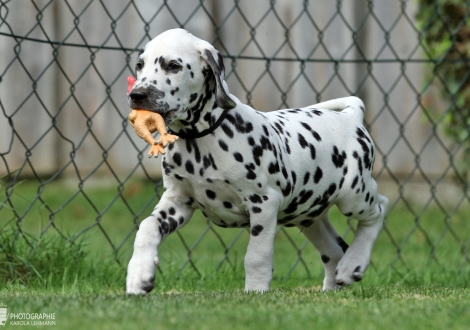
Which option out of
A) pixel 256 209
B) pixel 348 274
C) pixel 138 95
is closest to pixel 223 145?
pixel 256 209

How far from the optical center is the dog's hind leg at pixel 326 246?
179 inches

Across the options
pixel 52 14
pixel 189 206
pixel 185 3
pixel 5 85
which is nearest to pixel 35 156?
pixel 5 85

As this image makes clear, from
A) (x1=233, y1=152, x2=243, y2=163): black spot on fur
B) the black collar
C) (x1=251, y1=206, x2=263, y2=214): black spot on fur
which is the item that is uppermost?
the black collar

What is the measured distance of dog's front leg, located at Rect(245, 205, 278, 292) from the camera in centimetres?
375

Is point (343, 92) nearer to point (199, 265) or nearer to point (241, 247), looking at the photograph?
point (241, 247)

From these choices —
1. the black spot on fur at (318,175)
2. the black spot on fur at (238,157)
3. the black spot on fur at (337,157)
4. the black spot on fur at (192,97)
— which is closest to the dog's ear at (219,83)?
the black spot on fur at (192,97)

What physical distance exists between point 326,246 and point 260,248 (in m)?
0.90

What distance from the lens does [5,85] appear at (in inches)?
325

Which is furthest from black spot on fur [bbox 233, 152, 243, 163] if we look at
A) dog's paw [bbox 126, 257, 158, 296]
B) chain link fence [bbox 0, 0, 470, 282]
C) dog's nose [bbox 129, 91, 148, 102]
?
chain link fence [bbox 0, 0, 470, 282]

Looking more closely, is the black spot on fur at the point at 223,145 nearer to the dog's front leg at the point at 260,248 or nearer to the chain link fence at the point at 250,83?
the dog's front leg at the point at 260,248

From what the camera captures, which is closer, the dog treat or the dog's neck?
the dog treat

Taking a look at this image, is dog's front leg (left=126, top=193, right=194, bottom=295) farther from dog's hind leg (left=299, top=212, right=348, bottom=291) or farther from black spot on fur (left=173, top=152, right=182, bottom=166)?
dog's hind leg (left=299, top=212, right=348, bottom=291)

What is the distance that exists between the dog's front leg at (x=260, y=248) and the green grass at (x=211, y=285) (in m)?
0.11

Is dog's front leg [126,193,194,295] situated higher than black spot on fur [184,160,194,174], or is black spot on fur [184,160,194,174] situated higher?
black spot on fur [184,160,194,174]
